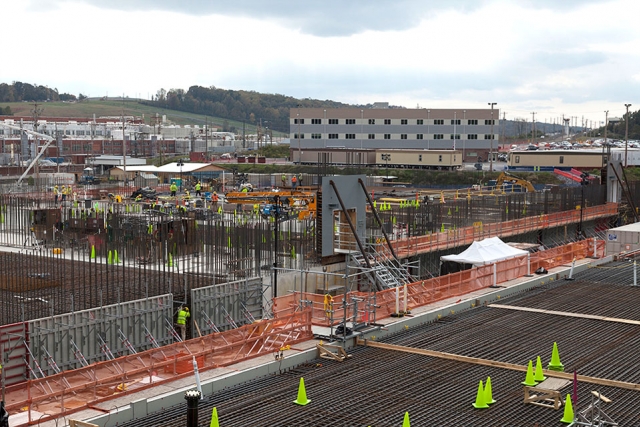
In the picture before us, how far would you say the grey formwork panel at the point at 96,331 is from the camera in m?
19.4

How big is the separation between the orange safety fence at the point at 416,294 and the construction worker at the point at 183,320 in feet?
8.53

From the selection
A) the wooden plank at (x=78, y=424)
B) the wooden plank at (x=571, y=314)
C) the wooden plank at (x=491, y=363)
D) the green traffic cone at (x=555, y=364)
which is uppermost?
the wooden plank at (x=78, y=424)

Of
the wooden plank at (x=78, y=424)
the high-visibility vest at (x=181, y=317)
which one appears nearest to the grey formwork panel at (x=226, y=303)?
the high-visibility vest at (x=181, y=317)

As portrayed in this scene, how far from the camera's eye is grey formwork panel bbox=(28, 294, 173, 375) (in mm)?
19395

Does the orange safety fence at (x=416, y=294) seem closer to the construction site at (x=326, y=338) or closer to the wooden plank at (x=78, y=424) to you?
the construction site at (x=326, y=338)

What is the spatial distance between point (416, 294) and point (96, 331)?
9.55 metres

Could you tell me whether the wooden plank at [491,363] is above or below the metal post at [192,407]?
below

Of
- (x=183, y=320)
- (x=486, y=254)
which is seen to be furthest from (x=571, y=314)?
(x=183, y=320)

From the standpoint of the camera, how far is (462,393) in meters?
16.1

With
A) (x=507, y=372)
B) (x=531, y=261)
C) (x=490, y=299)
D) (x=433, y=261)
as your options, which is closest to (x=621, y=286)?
(x=531, y=261)

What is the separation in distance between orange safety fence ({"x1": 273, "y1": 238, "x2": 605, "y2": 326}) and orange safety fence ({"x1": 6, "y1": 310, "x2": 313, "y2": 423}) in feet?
4.59

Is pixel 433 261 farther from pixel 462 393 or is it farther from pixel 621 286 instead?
pixel 462 393

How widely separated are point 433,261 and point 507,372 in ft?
70.1

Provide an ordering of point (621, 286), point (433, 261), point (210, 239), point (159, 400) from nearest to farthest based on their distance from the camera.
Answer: point (159, 400), point (621, 286), point (210, 239), point (433, 261)
